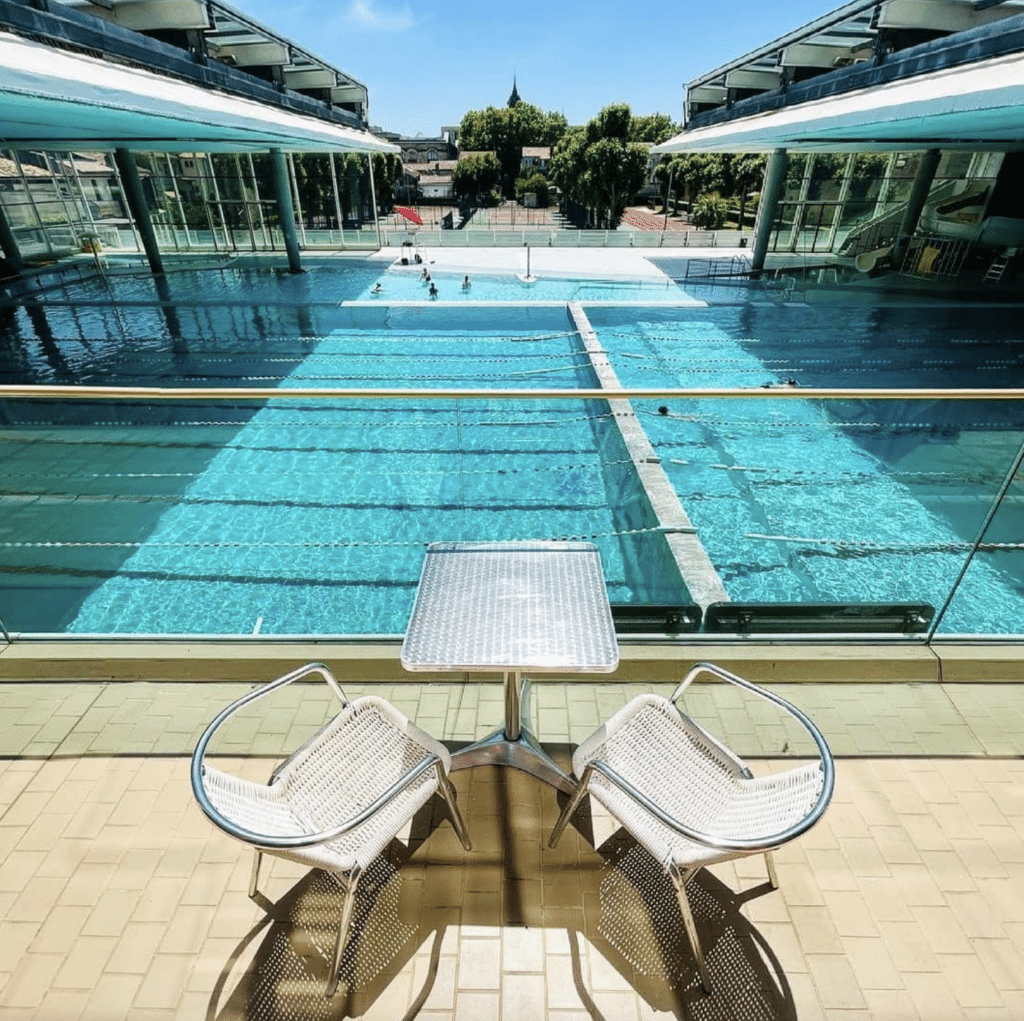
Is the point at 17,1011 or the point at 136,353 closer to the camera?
the point at 17,1011

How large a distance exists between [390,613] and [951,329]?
1519cm

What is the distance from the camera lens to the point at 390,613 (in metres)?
5.09

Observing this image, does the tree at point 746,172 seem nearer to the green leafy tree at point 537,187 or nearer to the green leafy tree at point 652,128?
the green leafy tree at point 537,187

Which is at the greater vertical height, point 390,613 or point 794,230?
point 794,230

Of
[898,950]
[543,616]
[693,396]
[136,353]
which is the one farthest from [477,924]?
[136,353]

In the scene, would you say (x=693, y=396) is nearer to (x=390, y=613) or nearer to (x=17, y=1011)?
(x=17, y=1011)

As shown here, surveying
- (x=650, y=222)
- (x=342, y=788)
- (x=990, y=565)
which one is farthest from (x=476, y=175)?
(x=342, y=788)

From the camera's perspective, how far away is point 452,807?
6.46 ft

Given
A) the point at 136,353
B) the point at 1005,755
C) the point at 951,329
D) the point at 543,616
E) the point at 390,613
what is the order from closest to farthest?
the point at 543,616 → the point at 1005,755 → the point at 390,613 → the point at 136,353 → the point at 951,329

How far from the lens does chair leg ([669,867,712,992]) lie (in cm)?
160

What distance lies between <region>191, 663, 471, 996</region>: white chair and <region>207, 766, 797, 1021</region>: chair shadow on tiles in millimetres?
101

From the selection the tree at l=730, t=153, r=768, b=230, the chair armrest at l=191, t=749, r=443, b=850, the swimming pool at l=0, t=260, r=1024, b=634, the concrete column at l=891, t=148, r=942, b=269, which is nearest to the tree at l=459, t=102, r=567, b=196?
the tree at l=730, t=153, r=768, b=230

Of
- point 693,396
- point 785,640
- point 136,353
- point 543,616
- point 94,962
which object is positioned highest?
point 693,396

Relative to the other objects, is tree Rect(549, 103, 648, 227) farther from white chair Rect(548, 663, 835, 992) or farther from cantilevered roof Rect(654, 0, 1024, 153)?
white chair Rect(548, 663, 835, 992)
